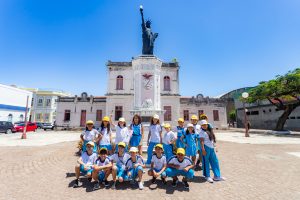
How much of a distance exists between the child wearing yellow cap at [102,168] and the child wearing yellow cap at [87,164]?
0.62ft

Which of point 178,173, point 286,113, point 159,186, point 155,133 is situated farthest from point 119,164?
point 286,113

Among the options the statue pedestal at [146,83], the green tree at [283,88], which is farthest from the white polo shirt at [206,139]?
the green tree at [283,88]

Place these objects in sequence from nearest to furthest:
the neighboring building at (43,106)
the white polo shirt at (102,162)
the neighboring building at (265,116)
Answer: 1. the white polo shirt at (102,162)
2. the neighboring building at (265,116)
3. the neighboring building at (43,106)

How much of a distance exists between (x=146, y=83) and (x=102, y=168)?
6.53 metres

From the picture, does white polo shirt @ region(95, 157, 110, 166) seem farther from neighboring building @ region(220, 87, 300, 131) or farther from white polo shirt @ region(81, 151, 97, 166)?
neighboring building @ region(220, 87, 300, 131)

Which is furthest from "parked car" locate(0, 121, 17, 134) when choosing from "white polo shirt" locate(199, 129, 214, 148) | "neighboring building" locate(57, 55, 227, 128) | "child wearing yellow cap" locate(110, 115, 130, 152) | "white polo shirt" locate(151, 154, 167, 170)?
"white polo shirt" locate(199, 129, 214, 148)

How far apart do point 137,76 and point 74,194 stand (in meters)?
7.42

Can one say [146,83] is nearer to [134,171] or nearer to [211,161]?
[211,161]

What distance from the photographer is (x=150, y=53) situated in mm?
10992

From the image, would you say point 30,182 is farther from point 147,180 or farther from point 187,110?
point 187,110

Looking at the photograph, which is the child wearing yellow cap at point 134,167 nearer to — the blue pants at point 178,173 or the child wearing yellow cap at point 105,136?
the blue pants at point 178,173

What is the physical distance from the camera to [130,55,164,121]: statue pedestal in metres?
9.79

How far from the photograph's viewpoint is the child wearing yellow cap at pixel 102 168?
4.14 metres

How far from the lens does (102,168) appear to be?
4117mm
